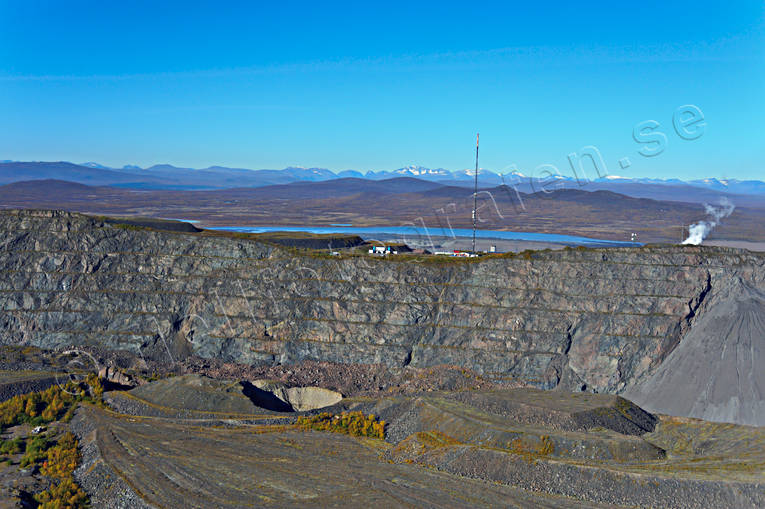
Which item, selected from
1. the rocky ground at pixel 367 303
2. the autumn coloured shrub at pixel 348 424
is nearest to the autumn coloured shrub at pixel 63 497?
the autumn coloured shrub at pixel 348 424

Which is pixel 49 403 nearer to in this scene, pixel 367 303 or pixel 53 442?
pixel 53 442

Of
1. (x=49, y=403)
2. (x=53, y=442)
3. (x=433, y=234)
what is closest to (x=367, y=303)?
(x=49, y=403)

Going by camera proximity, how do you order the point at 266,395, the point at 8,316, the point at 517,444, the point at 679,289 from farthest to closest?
1. the point at 8,316
2. the point at 679,289
3. the point at 266,395
4. the point at 517,444

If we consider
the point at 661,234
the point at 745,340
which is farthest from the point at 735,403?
the point at 661,234

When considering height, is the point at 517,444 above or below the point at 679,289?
below

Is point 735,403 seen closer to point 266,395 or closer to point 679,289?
point 679,289

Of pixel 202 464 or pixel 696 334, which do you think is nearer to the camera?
pixel 202 464
